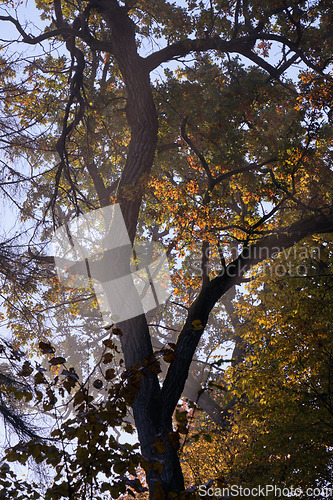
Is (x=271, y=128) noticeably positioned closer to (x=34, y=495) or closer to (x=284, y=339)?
(x=284, y=339)

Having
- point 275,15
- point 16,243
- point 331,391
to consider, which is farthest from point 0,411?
point 275,15

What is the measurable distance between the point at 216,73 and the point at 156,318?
1313 cm

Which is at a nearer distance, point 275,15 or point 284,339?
point 284,339

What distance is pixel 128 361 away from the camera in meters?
8.35

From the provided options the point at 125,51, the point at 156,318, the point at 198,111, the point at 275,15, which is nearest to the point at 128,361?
the point at 198,111

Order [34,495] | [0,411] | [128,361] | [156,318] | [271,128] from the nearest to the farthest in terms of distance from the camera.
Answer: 1. [34,495]
2. [0,411]
3. [128,361]
4. [271,128]
5. [156,318]

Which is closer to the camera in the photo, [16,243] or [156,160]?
[16,243]

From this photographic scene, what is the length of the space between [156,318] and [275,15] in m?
14.3

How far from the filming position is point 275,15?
10727mm

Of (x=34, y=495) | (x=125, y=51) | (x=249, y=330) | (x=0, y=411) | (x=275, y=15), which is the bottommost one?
(x=34, y=495)

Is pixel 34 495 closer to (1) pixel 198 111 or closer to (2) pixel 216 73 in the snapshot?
(1) pixel 198 111

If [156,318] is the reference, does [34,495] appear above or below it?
below

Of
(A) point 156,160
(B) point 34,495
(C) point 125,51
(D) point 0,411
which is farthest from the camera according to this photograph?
(A) point 156,160

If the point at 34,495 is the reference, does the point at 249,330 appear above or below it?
above
